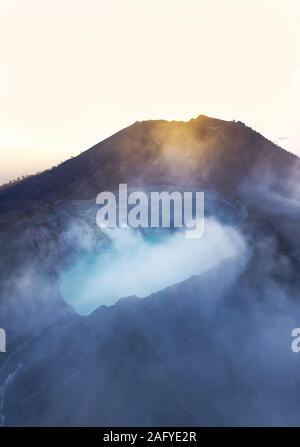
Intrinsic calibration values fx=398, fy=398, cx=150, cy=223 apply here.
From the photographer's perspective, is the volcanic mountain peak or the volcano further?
the volcanic mountain peak

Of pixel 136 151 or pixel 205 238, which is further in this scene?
pixel 136 151

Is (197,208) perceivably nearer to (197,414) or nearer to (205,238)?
(205,238)

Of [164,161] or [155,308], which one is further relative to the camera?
[164,161]

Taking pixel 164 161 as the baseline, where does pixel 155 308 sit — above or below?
below

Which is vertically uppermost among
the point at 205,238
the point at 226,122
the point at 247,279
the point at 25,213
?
the point at 226,122

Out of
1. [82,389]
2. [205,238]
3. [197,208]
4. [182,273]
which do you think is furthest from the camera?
[197,208]

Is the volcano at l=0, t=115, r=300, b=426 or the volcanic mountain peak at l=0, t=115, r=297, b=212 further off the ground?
the volcanic mountain peak at l=0, t=115, r=297, b=212

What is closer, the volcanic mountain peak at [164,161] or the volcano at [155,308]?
the volcano at [155,308]

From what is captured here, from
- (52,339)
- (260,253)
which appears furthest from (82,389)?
(260,253)

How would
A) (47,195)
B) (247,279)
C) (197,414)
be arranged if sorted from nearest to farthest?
(197,414) → (247,279) → (47,195)

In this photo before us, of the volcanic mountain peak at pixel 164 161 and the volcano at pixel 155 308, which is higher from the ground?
the volcanic mountain peak at pixel 164 161

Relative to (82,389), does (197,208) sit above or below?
above
